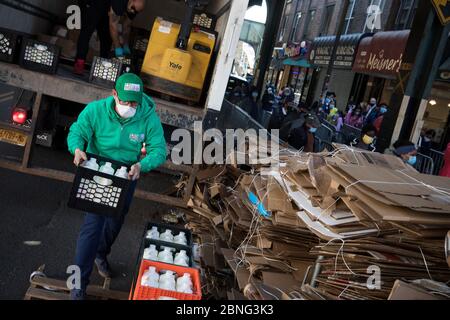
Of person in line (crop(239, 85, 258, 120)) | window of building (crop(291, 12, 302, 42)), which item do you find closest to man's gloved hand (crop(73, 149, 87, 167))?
person in line (crop(239, 85, 258, 120))

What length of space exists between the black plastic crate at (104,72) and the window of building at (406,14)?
A: 18.3m

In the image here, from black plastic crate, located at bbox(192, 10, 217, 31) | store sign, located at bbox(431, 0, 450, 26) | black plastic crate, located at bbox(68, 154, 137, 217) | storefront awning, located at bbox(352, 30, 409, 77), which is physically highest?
storefront awning, located at bbox(352, 30, 409, 77)

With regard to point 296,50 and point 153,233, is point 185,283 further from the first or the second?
point 296,50

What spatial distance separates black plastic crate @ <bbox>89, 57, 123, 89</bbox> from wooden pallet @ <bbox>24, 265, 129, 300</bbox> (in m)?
2.43

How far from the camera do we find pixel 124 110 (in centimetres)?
404

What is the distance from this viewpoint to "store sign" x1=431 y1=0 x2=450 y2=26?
8719 millimetres

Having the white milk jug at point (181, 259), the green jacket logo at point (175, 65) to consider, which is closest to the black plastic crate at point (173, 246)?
the white milk jug at point (181, 259)

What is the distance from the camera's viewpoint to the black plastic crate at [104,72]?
232 inches

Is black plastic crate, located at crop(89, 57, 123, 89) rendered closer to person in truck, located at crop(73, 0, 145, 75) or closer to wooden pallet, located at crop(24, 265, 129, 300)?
person in truck, located at crop(73, 0, 145, 75)

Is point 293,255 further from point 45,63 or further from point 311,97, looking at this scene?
point 311,97
